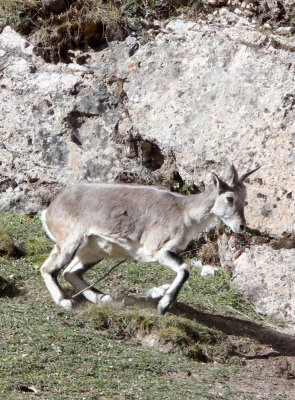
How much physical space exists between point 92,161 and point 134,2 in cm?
339

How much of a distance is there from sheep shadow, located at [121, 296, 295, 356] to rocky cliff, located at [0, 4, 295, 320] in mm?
1920

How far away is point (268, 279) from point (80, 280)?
2912 millimetres

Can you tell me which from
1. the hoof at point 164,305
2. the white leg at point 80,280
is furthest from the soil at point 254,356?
the hoof at point 164,305

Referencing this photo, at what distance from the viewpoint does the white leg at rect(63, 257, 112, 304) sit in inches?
404

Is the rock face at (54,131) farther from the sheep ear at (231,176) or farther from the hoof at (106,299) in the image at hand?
the hoof at (106,299)

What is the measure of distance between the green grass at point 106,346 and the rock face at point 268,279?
31 cm

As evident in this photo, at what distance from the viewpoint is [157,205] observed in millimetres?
10406

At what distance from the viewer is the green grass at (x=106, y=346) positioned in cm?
742

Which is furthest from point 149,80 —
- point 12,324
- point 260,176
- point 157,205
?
point 12,324

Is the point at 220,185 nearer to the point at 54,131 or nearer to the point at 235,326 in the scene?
the point at 235,326

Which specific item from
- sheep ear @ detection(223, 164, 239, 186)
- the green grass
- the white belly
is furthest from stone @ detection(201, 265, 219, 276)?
sheep ear @ detection(223, 164, 239, 186)

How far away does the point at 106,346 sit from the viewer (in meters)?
8.64

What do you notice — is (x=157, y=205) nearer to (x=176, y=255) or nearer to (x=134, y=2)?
(x=176, y=255)

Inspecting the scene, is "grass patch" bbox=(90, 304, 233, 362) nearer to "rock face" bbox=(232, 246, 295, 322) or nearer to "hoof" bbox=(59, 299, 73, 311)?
"hoof" bbox=(59, 299, 73, 311)
